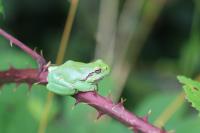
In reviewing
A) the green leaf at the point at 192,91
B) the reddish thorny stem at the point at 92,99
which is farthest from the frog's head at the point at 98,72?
the green leaf at the point at 192,91

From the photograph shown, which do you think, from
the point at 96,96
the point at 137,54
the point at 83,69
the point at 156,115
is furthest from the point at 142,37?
the point at 96,96

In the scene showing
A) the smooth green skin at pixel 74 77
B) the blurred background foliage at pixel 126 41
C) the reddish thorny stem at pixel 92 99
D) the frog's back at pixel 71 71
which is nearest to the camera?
the reddish thorny stem at pixel 92 99

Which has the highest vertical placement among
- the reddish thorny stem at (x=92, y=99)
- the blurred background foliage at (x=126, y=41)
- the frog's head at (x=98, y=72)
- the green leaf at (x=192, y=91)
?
the green leaf at (x=192, y=91)

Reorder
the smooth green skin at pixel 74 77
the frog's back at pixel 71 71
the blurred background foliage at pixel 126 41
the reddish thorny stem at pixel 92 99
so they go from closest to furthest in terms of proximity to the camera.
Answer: the reddish thorny stem at pixel 92 99 < the smooth green skin at pixel 74 77 < the frog's back at pixel 71 71 < the blurred background foliage at pixel 126 41

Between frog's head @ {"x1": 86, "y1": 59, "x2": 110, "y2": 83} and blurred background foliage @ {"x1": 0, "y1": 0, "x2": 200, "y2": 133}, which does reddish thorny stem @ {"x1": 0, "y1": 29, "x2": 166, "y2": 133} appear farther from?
blurred background foliage @ {"x1": 0, "y1": 0, "x2": 200, "y2": 133}

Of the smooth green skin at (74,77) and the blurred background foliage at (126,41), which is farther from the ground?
the smooth green skin at (74,77)

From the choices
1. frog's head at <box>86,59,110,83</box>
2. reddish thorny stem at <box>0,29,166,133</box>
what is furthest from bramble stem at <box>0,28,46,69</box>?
frog's head at <box>86,59,110,83</box>

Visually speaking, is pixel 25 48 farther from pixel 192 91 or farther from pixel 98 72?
pixel 98 72

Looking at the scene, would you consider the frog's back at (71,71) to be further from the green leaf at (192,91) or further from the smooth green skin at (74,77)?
A: the green leaf at (192,91)
